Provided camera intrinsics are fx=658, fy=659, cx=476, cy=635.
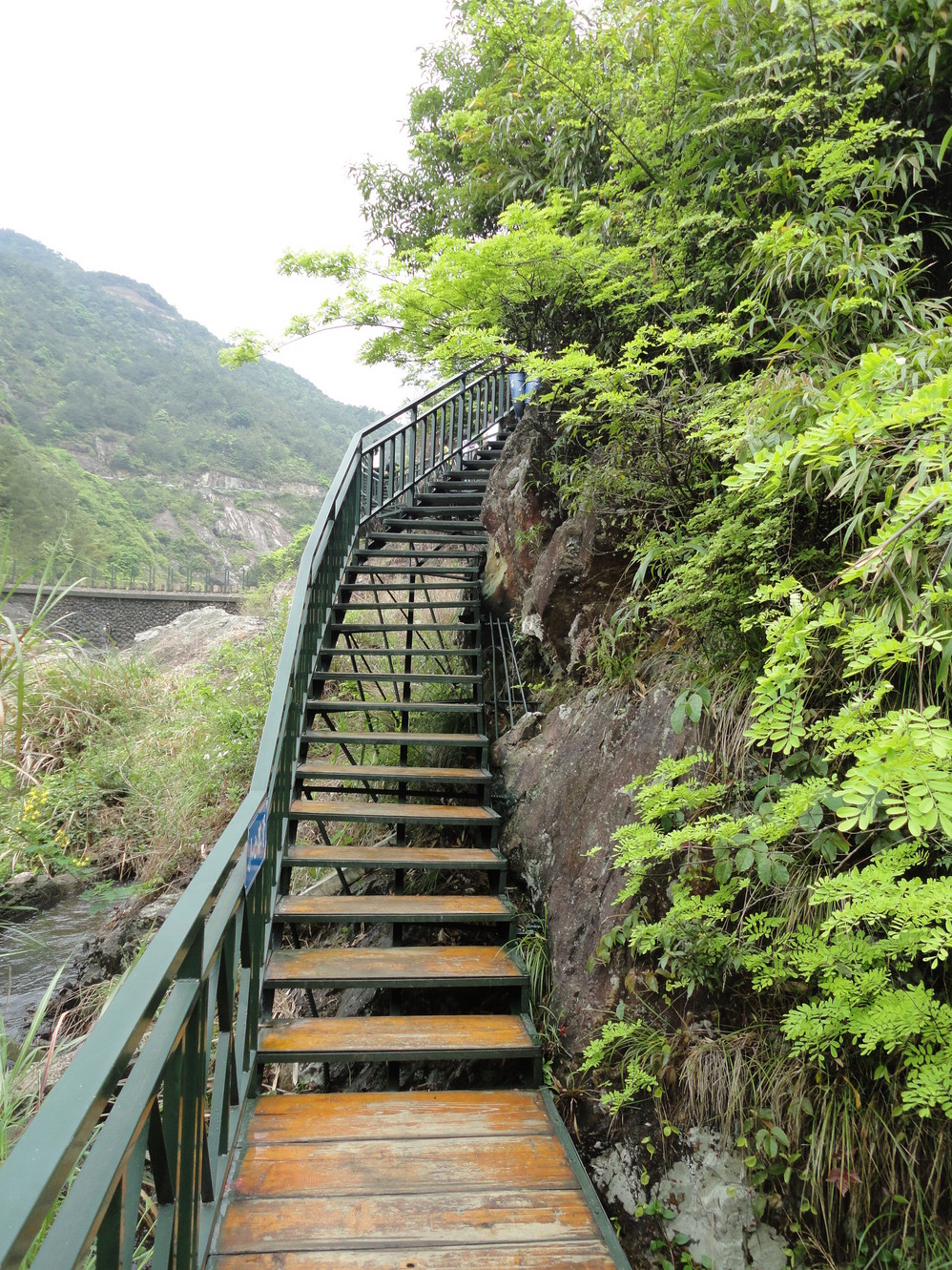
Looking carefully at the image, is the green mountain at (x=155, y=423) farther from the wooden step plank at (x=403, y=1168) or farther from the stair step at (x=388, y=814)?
the wooden step plank at (x=403, y=1168)

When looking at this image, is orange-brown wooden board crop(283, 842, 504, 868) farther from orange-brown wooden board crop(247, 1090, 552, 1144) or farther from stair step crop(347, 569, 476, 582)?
stair step crop(347, 569, 476, 582)

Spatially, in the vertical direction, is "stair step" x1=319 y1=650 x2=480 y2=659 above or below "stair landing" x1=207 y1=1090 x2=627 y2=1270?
above

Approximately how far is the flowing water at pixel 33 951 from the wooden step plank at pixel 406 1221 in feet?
9.35

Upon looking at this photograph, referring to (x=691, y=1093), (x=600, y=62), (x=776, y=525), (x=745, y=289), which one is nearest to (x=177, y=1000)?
(x=691, y=1093)

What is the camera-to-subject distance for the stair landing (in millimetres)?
1585

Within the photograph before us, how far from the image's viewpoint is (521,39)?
3752 millimetres

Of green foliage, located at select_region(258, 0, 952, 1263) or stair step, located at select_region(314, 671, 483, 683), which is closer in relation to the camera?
green foliage, located at select_region(258, 0, 952, 1263)

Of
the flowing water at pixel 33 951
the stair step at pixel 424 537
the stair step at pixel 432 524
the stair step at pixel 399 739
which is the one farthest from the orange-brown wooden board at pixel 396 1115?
the stair step at pixel 432 524

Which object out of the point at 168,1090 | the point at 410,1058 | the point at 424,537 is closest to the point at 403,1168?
the point at 410,1058

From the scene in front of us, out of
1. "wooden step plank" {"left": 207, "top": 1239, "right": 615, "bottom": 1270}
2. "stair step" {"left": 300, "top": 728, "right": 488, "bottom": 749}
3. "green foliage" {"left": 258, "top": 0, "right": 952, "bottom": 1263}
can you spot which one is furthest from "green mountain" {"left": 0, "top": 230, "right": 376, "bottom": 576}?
"wooden step plank" {"left": 207, "top": 1239, "right": 615, "bottom": 1270}

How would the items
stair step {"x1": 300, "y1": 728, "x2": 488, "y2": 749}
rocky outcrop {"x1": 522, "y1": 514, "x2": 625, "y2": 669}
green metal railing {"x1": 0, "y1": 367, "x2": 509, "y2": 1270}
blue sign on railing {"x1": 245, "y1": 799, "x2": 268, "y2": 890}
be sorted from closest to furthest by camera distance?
green metal railing {"x1": 0, "y1": 367, "x2": 509, "y2": 1270} < blue sign on railing {"x1": 245, "y1": 799, "x2": 268, "y2": 890} < rocky outcrop {"x1": 522, "y1": 514, "x2": 625, "y2": 669} < stair step {"x1": 300, "y1": 728, "x2": 488, "y2": 749}

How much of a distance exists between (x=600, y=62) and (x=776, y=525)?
326 centimetres

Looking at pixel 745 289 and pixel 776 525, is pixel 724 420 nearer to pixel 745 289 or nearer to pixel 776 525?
pixel 776 525

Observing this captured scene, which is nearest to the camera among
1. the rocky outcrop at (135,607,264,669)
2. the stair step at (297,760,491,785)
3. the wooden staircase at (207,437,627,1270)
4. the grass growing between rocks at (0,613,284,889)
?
the wooden staircase at (207,437,627,1270)
